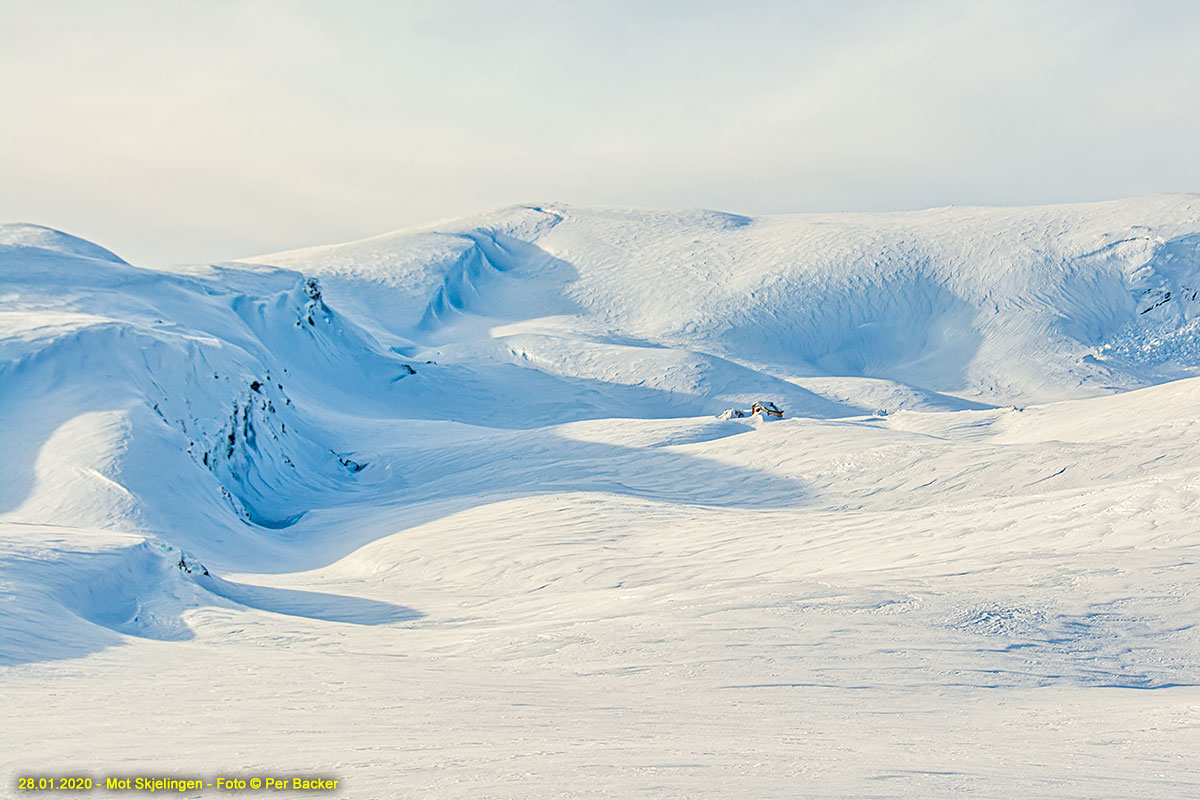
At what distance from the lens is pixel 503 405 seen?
97.9 feet

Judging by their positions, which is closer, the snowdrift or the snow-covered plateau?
the snow-covered plateau

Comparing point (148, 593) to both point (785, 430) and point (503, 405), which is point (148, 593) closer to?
point (785, 430)

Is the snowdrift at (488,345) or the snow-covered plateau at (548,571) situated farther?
the snowdrift at (488,345)

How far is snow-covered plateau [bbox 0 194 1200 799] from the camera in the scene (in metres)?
3.99

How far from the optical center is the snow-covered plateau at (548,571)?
3.99 metres

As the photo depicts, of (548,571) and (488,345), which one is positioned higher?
(548,571)

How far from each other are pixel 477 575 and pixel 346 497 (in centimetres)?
751

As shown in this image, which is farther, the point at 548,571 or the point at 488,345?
the point at 488,345

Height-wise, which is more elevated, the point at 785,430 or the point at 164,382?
the point at 164,382

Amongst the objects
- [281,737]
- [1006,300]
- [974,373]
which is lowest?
[974,373]

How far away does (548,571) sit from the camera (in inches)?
408

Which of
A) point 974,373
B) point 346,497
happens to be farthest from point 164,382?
point 974,373

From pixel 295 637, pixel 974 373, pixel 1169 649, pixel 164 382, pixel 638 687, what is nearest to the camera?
pixel 638 687

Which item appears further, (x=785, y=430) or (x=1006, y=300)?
(x=1006, y=300)
